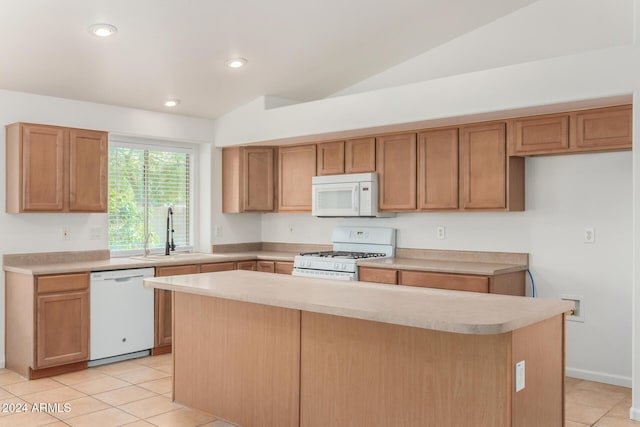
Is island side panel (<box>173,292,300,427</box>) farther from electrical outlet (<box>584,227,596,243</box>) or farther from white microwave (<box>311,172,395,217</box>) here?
electrical outlet (<box>584,227,596,243</box>)

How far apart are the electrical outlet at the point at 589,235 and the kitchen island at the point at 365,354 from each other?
6.18ft

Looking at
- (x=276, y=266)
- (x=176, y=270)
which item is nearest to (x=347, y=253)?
(x=276, y=266)

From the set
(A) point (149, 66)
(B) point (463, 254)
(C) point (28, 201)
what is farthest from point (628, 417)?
(C) point (28, 201)

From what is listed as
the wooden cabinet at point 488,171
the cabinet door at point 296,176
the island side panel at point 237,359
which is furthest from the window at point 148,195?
the wooden cabinet at point 488,171

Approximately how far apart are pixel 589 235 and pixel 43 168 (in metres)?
4.40

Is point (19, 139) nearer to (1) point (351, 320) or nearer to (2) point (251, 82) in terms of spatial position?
(2) point (251, 82)

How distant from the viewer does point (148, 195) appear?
5773mm

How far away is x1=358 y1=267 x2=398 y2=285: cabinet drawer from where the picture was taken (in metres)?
4.69

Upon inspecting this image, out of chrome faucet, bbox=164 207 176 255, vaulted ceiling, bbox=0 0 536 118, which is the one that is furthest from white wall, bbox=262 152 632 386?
chrome faucet, bbox=164 207 176 255

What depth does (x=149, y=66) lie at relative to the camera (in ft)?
15.0

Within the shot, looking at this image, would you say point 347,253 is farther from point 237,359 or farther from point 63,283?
point 63,283

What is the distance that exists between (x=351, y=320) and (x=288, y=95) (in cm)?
357

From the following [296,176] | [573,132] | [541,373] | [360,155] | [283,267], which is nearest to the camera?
[541,373]

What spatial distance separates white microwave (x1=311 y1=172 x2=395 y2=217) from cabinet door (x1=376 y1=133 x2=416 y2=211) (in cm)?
10
